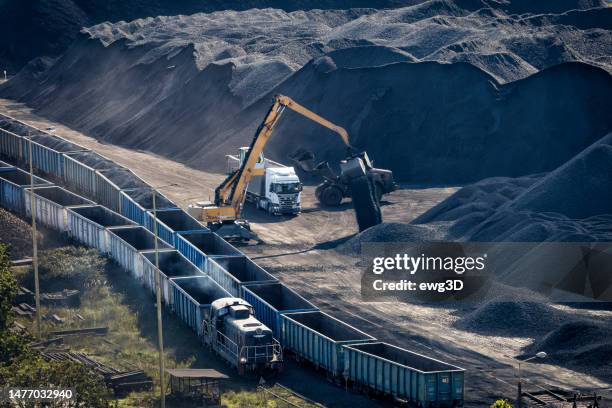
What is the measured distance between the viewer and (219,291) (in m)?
45.7

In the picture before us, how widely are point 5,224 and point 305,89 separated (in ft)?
112

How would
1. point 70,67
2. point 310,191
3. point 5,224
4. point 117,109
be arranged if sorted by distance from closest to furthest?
point 5,224 → point 310,191 → point 117,109 → point 70,67

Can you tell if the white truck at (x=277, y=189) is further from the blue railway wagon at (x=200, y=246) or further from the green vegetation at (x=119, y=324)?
the green vegetation at (x=119, y=324)

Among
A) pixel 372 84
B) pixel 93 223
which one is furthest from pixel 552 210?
pixel 372 84

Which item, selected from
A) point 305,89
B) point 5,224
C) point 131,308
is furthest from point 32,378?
point 305,89

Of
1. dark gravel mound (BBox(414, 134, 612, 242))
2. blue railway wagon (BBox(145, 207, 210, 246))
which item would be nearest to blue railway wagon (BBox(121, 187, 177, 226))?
blue railway wagon (BBox(145, 207, 210, 246))

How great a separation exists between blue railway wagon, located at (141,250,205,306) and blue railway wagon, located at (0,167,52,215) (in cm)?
1556

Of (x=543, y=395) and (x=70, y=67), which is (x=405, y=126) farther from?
(x=70, y=67)

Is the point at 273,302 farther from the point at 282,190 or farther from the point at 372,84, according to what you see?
the point at 372,84

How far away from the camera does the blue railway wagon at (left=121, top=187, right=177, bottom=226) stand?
59.2m

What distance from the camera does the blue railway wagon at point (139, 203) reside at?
5916 cm

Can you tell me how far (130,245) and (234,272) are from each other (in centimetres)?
566

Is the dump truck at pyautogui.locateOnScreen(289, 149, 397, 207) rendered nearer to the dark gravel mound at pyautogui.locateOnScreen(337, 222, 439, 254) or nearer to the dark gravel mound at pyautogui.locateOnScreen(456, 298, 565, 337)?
the dark gravel mound at pyautogui.locateOnScreen(337, 222, 439, 254)

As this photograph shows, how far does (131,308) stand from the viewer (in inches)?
1857
